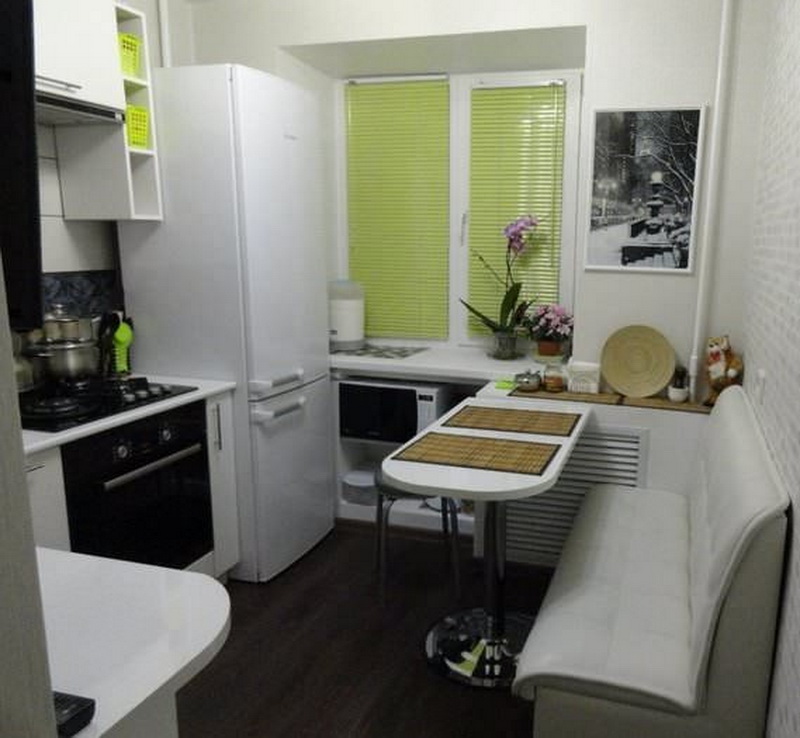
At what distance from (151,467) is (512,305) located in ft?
5.88

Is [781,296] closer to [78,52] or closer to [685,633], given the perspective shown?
[685,633]

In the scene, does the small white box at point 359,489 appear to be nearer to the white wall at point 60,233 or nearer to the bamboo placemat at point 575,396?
the bamboo placemat at point 575,396

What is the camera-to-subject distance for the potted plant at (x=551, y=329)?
3.16 m

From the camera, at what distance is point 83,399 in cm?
230

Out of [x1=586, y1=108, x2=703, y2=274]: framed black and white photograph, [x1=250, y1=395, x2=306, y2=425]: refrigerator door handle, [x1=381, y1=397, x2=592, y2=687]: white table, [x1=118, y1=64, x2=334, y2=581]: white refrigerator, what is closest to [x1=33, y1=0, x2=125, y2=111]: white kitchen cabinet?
[x1=118, y1=64, x2=334, y2=581]: white refrigerator

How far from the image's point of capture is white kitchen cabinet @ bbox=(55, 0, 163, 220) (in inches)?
97.6

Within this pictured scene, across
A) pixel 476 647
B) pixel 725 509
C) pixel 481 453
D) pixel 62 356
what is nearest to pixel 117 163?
pixel 62 356

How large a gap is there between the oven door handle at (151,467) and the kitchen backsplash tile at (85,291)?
707 millimetres

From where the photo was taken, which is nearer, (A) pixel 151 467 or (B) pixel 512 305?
(A) pixel 151 467

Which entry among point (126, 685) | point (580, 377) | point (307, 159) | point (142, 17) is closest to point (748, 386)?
point (580, 377)

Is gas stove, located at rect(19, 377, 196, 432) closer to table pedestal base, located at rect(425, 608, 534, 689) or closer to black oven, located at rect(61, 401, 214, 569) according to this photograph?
black oven, located at rect(61, 401, 214, 569)

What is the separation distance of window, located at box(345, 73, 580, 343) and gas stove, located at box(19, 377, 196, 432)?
55.1 inches

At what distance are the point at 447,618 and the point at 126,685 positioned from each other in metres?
1.90

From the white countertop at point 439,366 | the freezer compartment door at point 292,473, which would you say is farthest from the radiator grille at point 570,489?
the freezer compartment door at point 292,473
